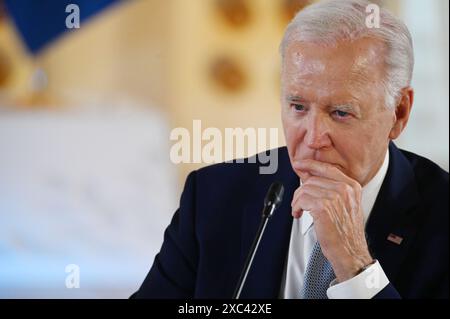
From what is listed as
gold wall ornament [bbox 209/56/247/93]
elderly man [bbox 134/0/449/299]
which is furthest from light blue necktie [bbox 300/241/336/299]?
gold wall ornament [bbox 209/56/247/93]

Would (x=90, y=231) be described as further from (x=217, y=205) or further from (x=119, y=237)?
(x=217, y=205)

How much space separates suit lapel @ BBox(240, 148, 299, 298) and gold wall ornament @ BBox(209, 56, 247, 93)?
0.89 m

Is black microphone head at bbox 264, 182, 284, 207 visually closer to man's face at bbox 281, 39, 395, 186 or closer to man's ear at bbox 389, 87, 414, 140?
man's face at bbox 281, 39, 395, 186

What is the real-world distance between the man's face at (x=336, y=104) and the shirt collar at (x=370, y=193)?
2.8 inches

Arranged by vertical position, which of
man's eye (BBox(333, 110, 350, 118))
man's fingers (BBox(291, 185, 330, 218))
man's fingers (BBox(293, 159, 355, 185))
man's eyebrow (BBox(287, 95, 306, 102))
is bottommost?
man's fingers (BBox(291, 185, 330, 218))

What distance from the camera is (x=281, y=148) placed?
1.53 meters

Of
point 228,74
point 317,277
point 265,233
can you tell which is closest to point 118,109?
point 228,74

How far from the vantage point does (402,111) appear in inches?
54.6

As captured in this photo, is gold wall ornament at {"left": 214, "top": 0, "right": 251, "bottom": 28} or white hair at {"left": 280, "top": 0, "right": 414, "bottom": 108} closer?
white hair at {"left": 280, "top": 0, "right": 414, "bottom": 108}

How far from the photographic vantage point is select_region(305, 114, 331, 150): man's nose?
1.34 meters

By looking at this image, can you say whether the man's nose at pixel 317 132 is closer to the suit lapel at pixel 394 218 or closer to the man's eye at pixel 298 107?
the man's eye at pixel 298 107

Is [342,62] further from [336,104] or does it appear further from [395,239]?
[395,239]

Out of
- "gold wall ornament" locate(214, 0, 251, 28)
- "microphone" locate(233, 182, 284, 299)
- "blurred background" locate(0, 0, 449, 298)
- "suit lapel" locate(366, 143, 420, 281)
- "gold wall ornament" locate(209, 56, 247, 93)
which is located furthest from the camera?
"gold wall ornament" locate(209, 56, 247, 93)

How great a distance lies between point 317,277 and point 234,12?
1072 millimetres
